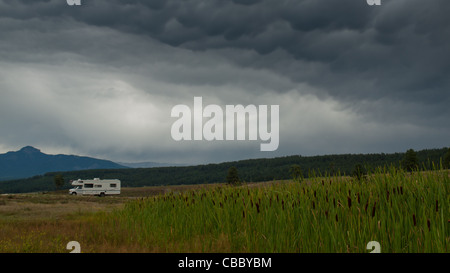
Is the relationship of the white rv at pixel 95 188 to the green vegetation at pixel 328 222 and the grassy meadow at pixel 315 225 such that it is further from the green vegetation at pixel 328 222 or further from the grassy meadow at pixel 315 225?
the green vegetation at pixel 328 222

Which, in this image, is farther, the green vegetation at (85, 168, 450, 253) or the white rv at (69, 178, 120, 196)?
the white rv at (69, 178, 120, 196)

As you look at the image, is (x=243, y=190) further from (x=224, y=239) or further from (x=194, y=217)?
(x=224, y=239)

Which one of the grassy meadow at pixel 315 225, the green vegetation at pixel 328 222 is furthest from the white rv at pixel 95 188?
the green vegetation at pixel 328 222

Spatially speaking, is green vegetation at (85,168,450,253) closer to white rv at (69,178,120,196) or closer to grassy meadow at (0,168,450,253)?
grassy meadow at (0,168,450,253)

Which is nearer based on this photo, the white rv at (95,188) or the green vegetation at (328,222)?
the green vegetation at (328,222)

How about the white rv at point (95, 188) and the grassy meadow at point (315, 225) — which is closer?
the grassy meadow at point (315, 225)

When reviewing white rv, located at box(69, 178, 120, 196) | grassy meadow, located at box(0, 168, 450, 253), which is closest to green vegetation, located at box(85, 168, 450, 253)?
grassy meadow, located at box(0, 168, 450, 253)

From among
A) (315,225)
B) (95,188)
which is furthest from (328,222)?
(95,188)

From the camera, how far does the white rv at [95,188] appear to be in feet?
239

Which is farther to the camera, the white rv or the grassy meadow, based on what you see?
the white rv

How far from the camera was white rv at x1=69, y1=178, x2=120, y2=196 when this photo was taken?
72.9 meters

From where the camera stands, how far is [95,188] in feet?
242
